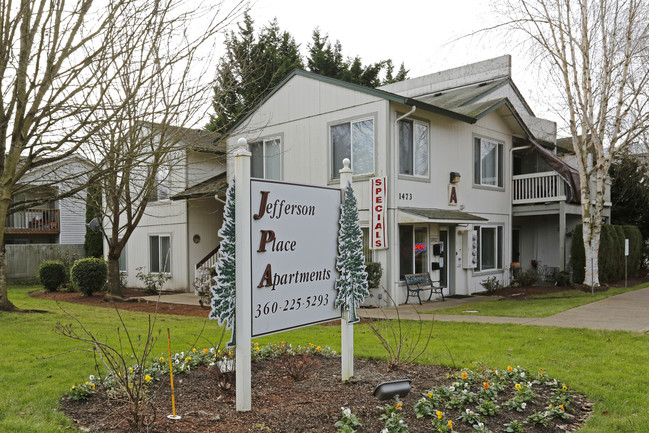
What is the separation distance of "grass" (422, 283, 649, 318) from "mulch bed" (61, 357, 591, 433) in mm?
6003

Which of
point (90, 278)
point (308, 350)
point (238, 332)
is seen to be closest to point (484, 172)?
point (308, 350)

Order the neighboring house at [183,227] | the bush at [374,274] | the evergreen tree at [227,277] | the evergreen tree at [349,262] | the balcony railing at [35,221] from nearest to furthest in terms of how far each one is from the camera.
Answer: the evergreen tree at [227,277], the evergreen tree at [349,262], the bush at [374,274], the neighboring house at [183,227], the balcony railing at [35,221]

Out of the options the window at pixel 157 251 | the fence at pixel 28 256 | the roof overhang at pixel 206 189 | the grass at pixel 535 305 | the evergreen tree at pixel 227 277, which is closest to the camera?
the evergreen tree at pixel 227 277

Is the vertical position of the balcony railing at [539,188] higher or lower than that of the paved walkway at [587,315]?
higher

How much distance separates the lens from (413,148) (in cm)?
1427

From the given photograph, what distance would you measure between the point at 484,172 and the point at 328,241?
43.6ft

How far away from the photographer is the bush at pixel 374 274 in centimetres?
1329

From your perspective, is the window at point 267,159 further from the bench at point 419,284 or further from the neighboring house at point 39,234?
the neighboring house at point 39,234

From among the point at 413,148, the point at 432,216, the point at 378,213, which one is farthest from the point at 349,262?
the point at 413,148

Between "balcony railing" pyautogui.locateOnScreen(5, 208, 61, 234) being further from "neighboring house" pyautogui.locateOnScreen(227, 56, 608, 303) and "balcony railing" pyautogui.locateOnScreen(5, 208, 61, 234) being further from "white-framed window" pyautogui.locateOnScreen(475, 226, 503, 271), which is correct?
"white-framed window" pyautogui.locateOnScreen(475, 226, 503, 271)

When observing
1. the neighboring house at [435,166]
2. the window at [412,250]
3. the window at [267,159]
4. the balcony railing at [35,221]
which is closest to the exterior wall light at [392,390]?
the neighboring house at [435,166]

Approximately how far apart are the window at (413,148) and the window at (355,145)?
840 mm

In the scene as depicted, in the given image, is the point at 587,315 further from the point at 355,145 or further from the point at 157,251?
the point at 157,251

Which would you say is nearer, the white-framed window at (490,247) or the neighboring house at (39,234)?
the white-framed window at (490,247)
